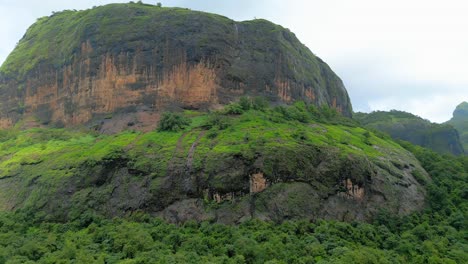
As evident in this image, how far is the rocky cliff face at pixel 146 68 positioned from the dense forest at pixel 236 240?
19211 millimetres

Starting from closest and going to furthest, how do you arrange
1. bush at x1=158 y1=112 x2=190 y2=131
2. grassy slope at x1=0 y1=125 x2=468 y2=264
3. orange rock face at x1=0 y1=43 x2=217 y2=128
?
1. grassy slope at x1=0 y1=125 x2=468 y2=264
2. bush at x1=158 y1=112 x2=190 y2=131
3. orange rock face at x1=0 y1=43 x2=217 y2=128

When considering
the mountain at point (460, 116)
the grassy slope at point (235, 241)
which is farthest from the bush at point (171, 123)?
the mountain at point (460, 116)

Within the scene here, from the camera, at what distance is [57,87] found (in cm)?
5688

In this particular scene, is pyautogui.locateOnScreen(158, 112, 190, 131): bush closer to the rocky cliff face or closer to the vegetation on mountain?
the rocky cliff face

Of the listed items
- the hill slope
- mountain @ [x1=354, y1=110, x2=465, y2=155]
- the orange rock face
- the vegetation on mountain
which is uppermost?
the orange rock face

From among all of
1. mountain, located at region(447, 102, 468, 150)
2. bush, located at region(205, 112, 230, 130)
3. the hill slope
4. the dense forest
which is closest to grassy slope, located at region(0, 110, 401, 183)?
the hill slope

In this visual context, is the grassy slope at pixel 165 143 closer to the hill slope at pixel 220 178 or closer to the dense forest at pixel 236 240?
the hill slope at pixel 220 178

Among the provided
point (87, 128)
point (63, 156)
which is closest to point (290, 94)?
point (87, 128)

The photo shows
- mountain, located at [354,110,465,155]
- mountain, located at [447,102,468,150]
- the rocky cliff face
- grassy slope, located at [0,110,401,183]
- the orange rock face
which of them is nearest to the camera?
grassy slope, located at [0,110,401,183]

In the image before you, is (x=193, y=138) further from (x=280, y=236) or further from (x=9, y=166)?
(x=9, y=166)

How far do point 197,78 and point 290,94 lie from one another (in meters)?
12.3

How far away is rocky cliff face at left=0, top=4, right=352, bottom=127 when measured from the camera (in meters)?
52.1

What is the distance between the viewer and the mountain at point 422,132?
7531 cm

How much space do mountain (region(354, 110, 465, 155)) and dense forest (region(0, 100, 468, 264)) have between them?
41060 mm
